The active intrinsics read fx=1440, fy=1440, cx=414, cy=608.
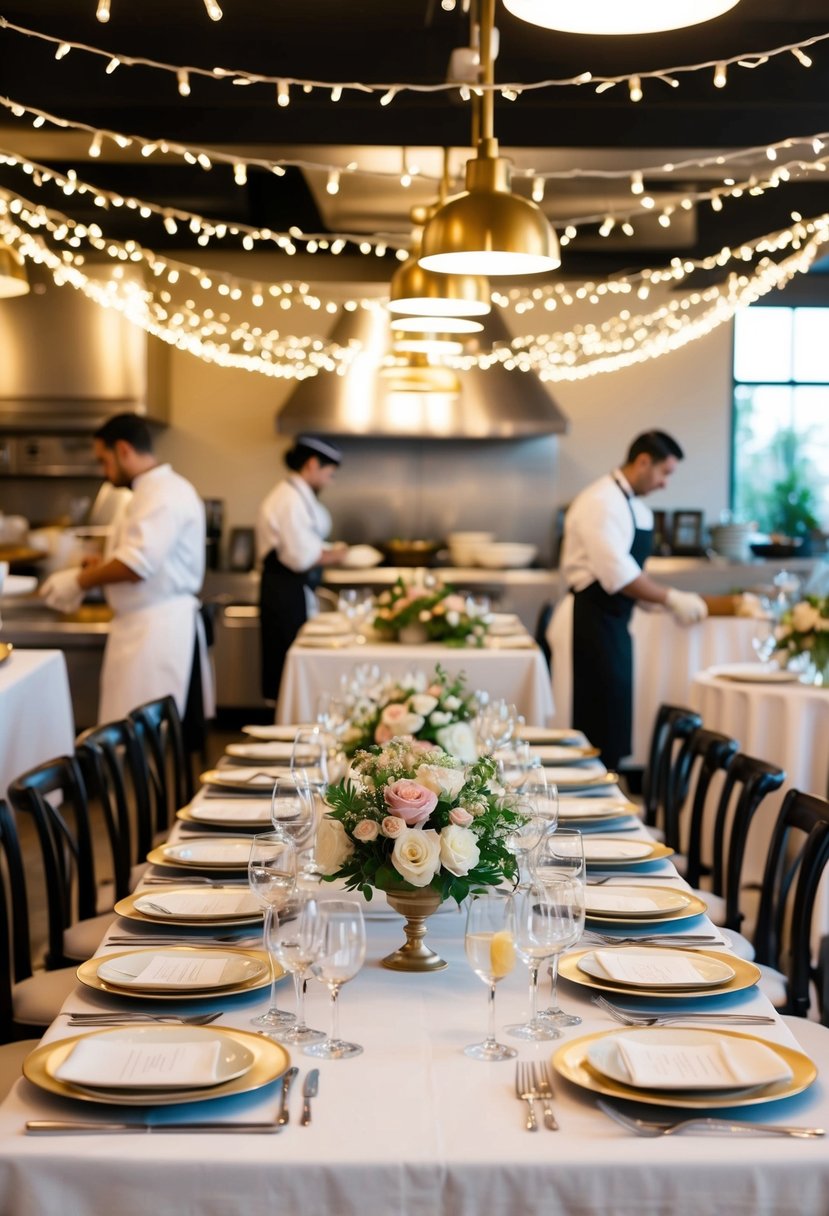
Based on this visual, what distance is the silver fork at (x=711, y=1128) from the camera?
1681mm

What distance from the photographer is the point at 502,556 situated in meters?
9.77

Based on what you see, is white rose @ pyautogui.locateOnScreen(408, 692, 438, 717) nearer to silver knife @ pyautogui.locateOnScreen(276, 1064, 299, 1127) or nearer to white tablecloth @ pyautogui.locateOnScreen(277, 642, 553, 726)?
silver knife @ pyautogui.locateOnScreen(276, 1064, 299, 1127)

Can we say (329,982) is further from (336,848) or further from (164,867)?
(164,867)

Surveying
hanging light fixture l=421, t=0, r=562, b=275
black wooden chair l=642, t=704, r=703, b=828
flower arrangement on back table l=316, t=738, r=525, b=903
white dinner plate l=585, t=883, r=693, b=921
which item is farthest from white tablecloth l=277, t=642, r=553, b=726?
flower arrangement on back table l=316, t=738, r=525, b=903

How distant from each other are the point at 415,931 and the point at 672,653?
5.32m

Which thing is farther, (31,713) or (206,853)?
→ (31,713)

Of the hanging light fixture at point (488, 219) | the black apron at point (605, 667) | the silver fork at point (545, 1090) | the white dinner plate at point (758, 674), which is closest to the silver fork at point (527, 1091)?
the silver fork at point (545, 1090)

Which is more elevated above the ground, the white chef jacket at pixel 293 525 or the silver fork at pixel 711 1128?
the white chef jacket at pixel 293 525

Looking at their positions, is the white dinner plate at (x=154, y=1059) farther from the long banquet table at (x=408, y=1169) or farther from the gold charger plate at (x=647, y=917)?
the gold charger plate at (x=647, y=917)

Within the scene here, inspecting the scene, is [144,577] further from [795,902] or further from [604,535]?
[795,902]

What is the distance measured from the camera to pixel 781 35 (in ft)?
18.3

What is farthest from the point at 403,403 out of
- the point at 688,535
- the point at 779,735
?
the point at 779,735

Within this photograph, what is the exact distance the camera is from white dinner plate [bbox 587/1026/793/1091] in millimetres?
1770

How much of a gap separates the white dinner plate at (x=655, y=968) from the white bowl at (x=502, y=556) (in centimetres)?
747
